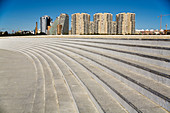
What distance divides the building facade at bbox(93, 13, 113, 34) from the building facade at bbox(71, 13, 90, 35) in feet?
9.34

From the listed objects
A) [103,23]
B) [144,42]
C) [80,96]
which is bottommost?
[80,96]

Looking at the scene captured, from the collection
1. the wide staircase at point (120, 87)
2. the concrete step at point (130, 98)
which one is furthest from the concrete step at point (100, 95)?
the concrete step at point (130, 98)

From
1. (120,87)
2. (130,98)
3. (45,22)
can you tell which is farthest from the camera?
(45,22)

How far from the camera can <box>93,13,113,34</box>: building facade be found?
28.1 meters

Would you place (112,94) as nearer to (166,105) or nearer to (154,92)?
(154,92)

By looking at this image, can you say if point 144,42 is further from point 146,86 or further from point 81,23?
point 81,23

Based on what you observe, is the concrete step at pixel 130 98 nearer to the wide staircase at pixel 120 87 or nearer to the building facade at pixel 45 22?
the wide staircase at pixel 120 87

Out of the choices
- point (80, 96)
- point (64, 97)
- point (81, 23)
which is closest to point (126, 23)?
point (81, 23)

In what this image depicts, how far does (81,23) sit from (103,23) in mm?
5293

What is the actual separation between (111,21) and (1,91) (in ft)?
87.4

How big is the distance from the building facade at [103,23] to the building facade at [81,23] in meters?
2.85

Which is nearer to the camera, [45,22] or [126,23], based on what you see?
[126,23]

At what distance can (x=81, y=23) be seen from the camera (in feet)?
102

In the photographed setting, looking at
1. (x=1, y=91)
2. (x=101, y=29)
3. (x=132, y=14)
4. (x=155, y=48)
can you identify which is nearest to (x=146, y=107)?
(x=155, y=48)
